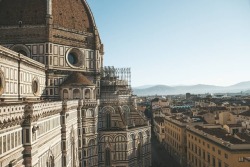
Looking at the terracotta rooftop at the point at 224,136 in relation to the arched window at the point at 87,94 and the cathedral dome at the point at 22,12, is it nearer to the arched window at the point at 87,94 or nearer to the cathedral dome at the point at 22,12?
the arched window at the point at 87,94

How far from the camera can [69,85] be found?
42.4 m

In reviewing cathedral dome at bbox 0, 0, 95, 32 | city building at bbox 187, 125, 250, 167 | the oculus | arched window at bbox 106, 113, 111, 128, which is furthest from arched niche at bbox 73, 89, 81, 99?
city building at bbox 187, 125, 250, 167

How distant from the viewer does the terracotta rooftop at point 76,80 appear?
42.6 m

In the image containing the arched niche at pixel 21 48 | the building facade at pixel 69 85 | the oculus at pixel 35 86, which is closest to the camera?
the building facade at pixel 69 85

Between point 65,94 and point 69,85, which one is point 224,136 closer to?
point 69,85

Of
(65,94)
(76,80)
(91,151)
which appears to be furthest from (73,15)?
(91,151)

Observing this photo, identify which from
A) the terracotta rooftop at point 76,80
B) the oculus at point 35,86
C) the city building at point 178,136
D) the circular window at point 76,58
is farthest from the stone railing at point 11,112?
the city building at point 178,136

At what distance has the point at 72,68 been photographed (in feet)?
149

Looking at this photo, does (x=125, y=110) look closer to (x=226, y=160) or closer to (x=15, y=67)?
(x=226, y=160)

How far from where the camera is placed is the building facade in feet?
102

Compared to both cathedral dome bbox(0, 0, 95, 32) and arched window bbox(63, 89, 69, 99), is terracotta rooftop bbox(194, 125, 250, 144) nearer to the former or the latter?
arched window bbox(63, 89, 69, 99)

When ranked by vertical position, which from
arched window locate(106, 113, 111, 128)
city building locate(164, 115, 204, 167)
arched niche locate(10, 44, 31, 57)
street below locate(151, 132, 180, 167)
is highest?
arched niche locate(10, 44, 31, 57)

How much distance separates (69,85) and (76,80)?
4.03 ft

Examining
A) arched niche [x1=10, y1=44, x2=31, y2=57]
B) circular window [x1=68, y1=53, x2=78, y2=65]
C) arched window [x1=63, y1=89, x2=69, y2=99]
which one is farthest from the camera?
circular window [x1=68, y1=53, x2=78, y2=65]
